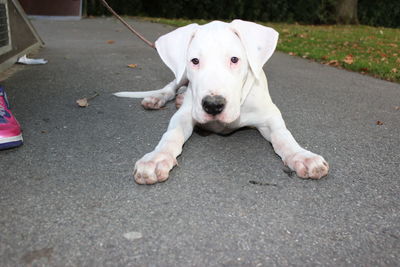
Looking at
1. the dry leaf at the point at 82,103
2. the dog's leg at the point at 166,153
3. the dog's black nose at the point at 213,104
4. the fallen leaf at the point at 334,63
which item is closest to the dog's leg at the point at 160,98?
the dry leaf at the point at 82,103

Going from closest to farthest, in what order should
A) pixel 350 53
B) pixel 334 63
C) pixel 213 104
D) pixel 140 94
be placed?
pixel 213 104 < pixel 140 94 < pixel 334 63 < pixel 350 53

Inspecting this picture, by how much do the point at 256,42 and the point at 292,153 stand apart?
0.79 m

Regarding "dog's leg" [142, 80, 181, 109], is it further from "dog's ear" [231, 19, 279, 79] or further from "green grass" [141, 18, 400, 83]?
"green grass" [141, 18, 400, 83]

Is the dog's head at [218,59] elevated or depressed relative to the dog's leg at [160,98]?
elevated

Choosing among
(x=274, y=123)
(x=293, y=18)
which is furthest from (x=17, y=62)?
(x=293, y=18)

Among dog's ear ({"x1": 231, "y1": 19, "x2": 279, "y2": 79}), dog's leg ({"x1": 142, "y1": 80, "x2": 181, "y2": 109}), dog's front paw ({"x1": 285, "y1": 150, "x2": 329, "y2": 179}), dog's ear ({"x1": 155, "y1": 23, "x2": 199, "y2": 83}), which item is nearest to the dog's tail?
dog's leg ({"x1": 142, "y1": 80, "x2": 181, "y2": 109})

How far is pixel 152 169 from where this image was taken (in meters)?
2.35

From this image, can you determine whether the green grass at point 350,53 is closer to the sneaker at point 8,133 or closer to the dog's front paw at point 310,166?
the dog's front paw at point 310,166

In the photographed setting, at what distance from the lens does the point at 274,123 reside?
2.94 metres

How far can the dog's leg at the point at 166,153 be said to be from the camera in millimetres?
2330

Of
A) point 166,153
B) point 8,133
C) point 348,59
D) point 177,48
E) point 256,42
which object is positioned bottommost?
point 348,59

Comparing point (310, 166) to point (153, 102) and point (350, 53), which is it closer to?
point (153, 102)

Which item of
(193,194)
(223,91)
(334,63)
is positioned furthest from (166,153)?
(334,63)

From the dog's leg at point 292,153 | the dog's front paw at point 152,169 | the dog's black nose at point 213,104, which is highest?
the dog's black nose at point 213,104
